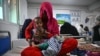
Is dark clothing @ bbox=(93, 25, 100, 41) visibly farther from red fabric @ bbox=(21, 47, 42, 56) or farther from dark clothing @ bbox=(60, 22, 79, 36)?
red fabric @ bbox=(21, 47, 42, 56)

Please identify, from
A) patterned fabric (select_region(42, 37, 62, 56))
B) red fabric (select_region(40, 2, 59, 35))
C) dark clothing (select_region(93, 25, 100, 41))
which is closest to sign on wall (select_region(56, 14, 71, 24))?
dark clothing (select_region(93, 25, 100, 41))

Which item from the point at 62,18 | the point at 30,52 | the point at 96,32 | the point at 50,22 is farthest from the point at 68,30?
the point at 62,18

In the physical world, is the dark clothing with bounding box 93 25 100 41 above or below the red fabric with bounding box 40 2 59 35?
below

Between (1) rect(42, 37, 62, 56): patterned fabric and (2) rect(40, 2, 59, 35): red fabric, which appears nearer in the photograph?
(1) rect(42, 37, 62, 56): patterned fabric

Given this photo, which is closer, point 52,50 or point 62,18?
point 52,50

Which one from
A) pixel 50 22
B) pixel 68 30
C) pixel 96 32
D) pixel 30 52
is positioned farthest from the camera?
pixel 68 30

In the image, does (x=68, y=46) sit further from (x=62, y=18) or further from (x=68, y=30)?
(x=62, y=18)

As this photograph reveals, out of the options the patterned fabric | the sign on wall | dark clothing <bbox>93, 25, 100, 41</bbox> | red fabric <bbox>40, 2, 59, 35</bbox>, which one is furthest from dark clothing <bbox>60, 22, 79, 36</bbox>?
the sign on wall

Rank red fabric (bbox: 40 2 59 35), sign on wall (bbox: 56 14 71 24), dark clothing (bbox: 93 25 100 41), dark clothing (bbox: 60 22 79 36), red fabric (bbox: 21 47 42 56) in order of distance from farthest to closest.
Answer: sign on wall (bbox: 56 14 71 24) → dark clothing (bbox: 60 22 79 36) → dark clothing (bbox: 93 25 100 41) → red fabric (bbox: 40 2 59 35) → red fabric (bbox: 21 47 42 56)

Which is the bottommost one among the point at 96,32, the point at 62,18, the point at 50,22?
the point at 96,32

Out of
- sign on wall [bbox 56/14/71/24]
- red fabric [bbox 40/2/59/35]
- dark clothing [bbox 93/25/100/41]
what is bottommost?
dark clothing [bbox 93/25/100/41]

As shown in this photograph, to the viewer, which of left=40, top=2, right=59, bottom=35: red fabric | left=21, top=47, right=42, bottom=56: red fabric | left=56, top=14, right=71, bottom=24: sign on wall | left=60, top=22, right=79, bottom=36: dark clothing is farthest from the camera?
left=56, top=14, right=71, bottom=24: sign on wall

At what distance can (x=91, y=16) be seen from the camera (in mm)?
8977

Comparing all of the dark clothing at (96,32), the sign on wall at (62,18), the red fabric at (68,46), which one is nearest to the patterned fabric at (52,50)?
the red fabric at (68,46)
